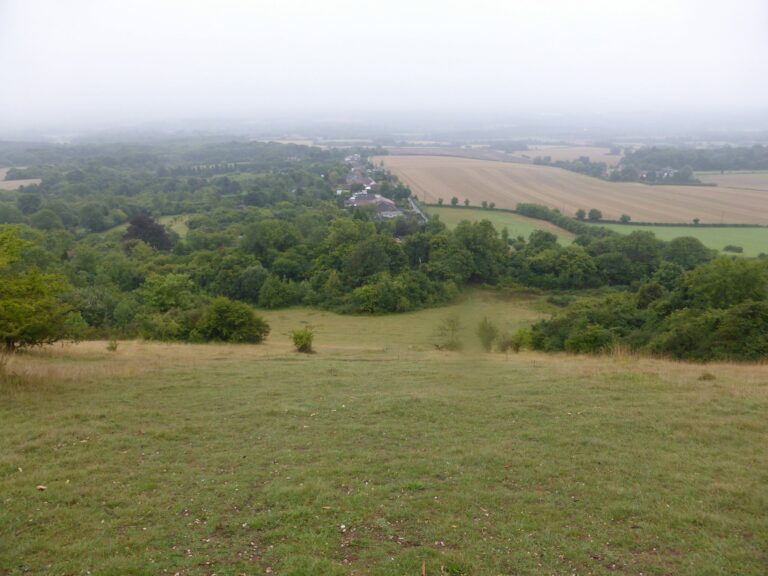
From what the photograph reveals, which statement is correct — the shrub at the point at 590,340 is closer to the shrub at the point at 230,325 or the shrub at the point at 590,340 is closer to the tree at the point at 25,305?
the shrub at the point at 230,325

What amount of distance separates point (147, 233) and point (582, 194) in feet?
190

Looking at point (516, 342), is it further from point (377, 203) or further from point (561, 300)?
point (377, 203)

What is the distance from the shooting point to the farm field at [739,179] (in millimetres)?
79312

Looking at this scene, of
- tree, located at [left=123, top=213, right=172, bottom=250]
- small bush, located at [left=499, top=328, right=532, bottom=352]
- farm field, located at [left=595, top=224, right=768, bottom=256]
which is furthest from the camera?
tree, located at [left=123, top=213, right=172, bottom=250]

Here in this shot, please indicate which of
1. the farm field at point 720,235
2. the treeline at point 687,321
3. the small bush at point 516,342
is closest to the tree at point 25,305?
the small bush at point 516,342

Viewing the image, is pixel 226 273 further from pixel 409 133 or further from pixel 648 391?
pixel 409 133

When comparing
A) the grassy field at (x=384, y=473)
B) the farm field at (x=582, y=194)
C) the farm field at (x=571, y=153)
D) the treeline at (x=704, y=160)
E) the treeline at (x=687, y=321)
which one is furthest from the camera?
the farm field at (x=571, y=153)

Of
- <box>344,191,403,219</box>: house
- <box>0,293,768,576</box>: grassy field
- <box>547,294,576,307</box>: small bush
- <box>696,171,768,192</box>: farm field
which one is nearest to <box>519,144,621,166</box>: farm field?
<box>696,171,768,192</box>: farm field

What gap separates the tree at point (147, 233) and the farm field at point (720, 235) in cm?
5148

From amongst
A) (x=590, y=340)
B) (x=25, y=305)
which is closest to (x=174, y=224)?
(x=590, y=340)

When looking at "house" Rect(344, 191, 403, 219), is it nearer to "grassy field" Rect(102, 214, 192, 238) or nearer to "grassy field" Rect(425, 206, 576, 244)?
"grassy field" Rect(425, 206, 576, 244)

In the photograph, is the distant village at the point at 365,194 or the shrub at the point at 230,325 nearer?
the shrub at the point at 230,325

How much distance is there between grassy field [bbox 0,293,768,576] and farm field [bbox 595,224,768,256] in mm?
43987

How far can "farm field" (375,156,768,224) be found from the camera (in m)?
63.8
